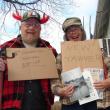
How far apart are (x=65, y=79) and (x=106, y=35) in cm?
618

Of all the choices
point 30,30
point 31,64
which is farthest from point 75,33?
point 31,64

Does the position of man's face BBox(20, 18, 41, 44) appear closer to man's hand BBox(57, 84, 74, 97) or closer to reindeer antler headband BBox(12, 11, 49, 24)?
reindeer antler headband BBox(12, 11, 49, 24)

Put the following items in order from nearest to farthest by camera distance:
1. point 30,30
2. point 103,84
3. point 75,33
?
point 103,84 < point 75,33 < point 30,30

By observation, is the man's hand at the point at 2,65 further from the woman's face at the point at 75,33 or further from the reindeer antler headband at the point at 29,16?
the woman's face at the point at 75,33

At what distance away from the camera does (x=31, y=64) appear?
4.53m

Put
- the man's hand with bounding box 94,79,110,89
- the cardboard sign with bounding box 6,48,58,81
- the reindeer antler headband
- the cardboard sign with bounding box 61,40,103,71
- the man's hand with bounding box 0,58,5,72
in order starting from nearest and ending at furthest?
1. the man's hand with bounding box 94,79,110,89
2. the cardboard sign with bounding box 61,40,103,71
3. the man's hand with bounding box 0,58,5,72
4. the cardboard sign with bounding box 6,48,58,81
5. the reindeer antler headband

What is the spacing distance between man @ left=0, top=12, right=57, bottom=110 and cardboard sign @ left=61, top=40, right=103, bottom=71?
434 mm

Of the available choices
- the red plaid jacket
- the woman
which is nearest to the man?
the red plaid jacket

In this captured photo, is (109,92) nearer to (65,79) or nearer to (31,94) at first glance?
(65,79)

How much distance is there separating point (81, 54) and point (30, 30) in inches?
24.3

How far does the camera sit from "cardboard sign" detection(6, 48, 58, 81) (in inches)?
175

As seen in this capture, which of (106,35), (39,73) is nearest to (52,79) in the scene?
(39,73)

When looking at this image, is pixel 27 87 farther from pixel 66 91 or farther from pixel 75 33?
pixel 75 33

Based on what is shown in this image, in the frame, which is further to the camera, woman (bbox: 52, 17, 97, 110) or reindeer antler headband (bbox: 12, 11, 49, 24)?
reindeer antler headband (bbox: 12, 11, 49, 24)
